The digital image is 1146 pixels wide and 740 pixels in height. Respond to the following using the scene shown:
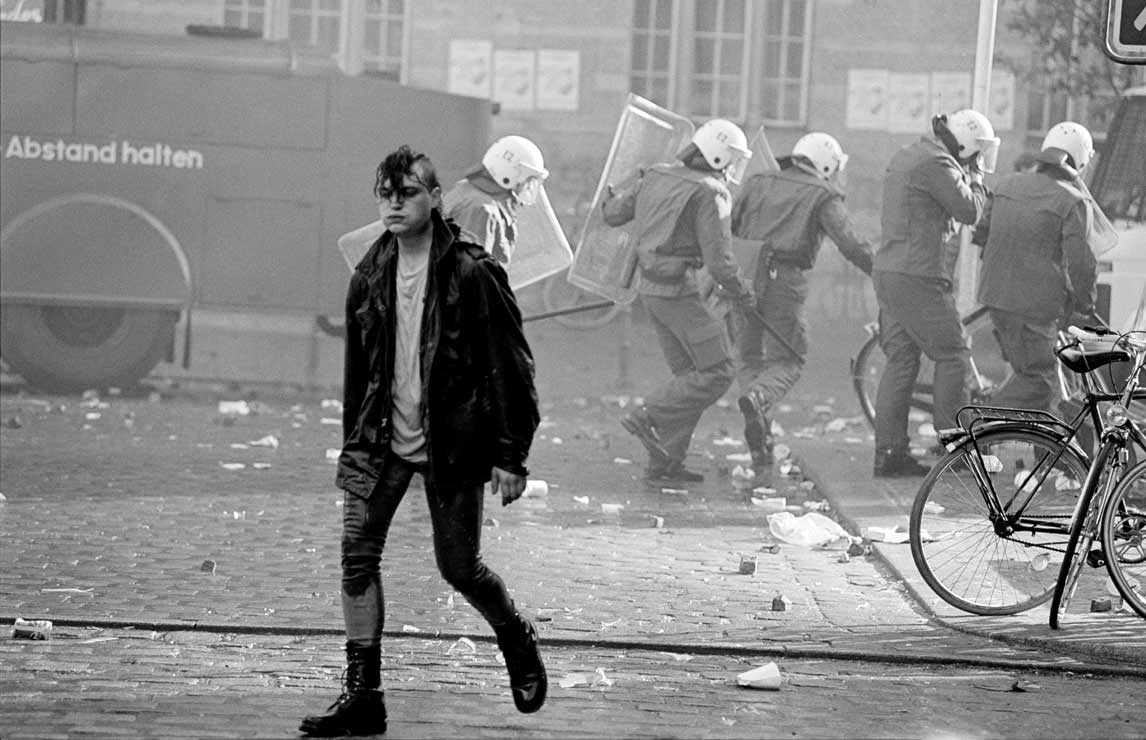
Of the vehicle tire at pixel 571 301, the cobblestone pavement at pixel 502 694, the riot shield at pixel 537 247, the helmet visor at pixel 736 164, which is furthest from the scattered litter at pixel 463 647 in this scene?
the vehicle tire at pixel 571 301

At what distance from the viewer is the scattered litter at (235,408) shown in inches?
532

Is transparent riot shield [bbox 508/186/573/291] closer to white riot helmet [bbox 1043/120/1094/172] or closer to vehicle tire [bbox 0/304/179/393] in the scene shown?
white riot helmet [bbox 1043/120/1094/172]

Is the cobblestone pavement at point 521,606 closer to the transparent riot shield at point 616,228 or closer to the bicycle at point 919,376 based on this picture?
the bicycle at point 919,376

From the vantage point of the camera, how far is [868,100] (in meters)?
21.8

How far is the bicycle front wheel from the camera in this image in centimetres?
714

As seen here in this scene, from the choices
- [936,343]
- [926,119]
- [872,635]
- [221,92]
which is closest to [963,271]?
[936,343]

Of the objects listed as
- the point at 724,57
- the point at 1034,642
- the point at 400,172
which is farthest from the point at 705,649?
the point at 724,57

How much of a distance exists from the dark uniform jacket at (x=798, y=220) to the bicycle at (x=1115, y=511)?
451 centimetres

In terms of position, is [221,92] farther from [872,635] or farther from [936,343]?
[872,635]

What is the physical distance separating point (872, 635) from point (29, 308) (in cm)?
889

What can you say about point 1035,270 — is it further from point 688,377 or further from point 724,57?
point 724,57

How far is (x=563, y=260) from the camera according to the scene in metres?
12.2

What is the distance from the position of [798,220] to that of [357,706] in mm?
6958

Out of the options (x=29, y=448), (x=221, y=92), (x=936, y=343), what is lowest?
(x=29, y=448)
